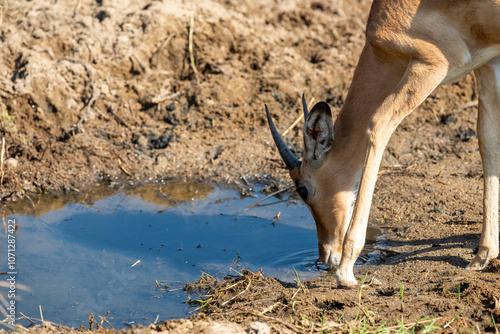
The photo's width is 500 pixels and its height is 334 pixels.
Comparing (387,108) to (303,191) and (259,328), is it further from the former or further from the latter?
(259,328)

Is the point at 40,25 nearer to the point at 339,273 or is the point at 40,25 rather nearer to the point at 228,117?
the point at 228,117

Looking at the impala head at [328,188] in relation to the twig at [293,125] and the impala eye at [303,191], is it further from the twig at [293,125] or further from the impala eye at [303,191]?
the twig at [293,125]

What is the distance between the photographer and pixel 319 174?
5.57 m

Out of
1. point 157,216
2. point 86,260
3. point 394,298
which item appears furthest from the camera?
point 157,216

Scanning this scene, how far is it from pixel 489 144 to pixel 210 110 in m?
4.72

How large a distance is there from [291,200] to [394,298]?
3.09 m

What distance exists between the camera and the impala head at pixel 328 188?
5.47 m

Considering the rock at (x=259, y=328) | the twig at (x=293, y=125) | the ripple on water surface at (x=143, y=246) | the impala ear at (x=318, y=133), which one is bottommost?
the ripple on water surface at (x=143, y=246)

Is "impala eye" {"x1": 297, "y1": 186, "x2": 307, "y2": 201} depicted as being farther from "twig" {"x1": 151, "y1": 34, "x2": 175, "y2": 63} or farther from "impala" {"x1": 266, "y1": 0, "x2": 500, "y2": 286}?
"twig" {"x1": 151, "y1": 34, "x2": 175, "y2": 63}

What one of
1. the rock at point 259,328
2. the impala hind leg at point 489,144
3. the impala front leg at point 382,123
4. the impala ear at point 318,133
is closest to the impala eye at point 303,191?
the impala ear at point 318,133

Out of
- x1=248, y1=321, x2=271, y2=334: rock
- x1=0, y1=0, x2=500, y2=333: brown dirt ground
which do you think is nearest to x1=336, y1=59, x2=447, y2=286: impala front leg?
x1=0, y1=0, x2=500, y2=333: brown dirt ground

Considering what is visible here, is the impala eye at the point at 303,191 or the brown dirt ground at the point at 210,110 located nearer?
the impala eye at the point at 303,191

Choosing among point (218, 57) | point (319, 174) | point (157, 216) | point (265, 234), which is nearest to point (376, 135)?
point (319, 174)

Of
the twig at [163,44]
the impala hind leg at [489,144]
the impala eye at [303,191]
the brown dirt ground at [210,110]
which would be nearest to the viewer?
the impala hind leg at [489,144]
